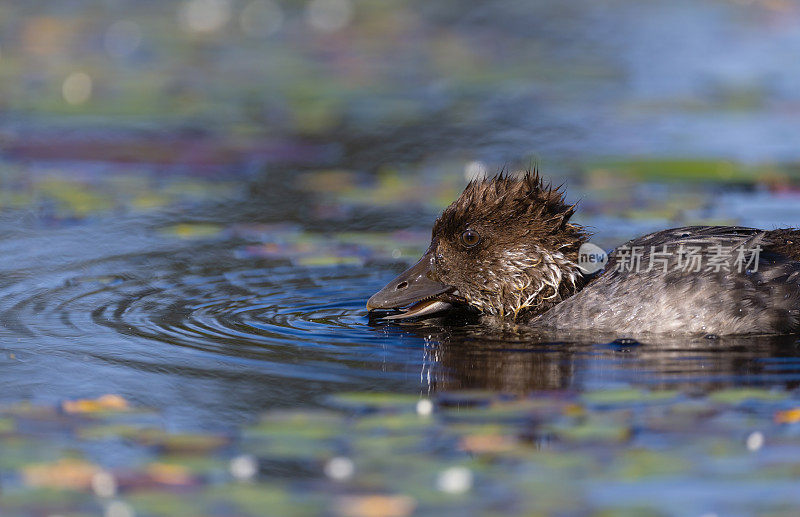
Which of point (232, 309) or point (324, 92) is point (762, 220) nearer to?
point (232, 309)

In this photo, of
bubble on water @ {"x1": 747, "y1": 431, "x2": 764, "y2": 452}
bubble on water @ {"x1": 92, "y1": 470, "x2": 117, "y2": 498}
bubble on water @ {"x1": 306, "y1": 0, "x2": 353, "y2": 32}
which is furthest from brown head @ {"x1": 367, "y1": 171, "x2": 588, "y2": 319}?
bubble on water @ {"x1": 306, "y1": 0, "x2": 353, "y2": 32}

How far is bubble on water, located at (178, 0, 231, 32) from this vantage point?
20953 mm

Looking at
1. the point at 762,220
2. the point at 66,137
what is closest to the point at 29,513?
the point at 762,220

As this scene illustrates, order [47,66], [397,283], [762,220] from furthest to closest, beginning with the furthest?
[47,66] → [762,220] → [397,283]

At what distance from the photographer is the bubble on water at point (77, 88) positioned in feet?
53.5

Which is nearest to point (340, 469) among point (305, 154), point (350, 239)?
point (350, 239)

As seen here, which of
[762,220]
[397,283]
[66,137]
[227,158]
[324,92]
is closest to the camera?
[397,283]

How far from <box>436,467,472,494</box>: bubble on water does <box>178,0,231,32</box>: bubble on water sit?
16.3m

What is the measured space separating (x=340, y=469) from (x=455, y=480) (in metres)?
0.50

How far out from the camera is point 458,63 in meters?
18.3

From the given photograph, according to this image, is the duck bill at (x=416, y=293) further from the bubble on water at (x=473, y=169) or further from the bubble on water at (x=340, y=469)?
the bubble on water at (x=473, y=169)

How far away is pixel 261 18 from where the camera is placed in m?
21.7

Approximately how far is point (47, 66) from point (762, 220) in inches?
447

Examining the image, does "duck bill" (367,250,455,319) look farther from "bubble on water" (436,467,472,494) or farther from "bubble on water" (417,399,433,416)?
"bubble on water" (436,467,472,494)
